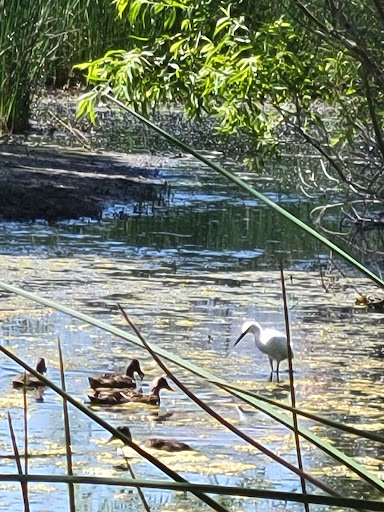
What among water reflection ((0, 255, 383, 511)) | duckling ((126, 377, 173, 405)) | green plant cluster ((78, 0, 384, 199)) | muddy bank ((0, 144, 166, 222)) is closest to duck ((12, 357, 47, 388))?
water reflection ((0, 255, 383, 511))

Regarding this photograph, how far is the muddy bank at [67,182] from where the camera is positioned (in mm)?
10766

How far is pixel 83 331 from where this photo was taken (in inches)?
267

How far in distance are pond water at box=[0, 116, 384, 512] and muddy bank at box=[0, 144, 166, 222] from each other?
1.11ft

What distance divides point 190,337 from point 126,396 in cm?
135

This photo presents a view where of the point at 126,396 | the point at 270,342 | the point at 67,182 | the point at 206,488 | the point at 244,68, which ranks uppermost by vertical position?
the point at 244,68

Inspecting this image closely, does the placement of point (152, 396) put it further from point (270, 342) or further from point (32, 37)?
point (32, 37)

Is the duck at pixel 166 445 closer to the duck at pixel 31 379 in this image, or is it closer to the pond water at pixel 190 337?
the pond water at pixel 190 337

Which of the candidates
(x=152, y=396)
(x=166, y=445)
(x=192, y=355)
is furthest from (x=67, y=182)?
(x=166, y=445)

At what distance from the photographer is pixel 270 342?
613 cm

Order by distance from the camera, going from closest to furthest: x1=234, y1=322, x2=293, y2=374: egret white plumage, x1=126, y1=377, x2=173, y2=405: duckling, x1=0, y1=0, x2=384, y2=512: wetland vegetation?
1. x1=0, y1=0, x2=384, y2=512: wetland vegetation
2. x1=126, y1=377, x2=173, y2=405: duckling
3. x1=234, y1=322, x2=293, y2=374: egret white plumage

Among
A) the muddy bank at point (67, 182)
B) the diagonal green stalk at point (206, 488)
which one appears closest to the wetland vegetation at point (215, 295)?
the diagonal green stalk at point (206, 488)

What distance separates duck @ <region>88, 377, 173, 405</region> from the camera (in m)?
5.23

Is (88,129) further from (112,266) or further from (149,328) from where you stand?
(149,328)

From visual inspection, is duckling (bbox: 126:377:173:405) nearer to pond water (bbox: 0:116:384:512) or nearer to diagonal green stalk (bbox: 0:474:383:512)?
pond water (bbox: 0:116:384:512)
